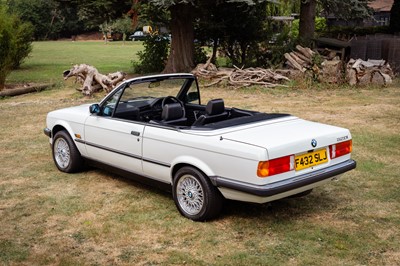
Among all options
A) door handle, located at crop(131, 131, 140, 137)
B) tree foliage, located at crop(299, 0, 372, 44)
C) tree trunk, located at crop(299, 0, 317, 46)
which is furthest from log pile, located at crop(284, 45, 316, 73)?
door handle, located at crop(131, 131, 140, 137)

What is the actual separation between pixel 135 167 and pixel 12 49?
41.6ft

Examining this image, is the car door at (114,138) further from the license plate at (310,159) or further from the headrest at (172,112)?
the license plate at (310,159)

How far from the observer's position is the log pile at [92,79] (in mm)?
14711

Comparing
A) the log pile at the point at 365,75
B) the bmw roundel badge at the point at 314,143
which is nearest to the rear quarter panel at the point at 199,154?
the bmw roundel badge at the point at 314,143

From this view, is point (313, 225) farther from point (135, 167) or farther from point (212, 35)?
point (212, 35)

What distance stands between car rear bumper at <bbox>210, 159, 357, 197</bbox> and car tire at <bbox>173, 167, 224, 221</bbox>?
174 millimetres

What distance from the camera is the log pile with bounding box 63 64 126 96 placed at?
48.3 feet

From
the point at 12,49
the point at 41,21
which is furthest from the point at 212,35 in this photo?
the point at 41,21

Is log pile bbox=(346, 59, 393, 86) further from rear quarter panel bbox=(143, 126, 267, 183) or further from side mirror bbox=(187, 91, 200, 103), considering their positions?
rear quarter panel bbox=(143, 126, 267, 183)

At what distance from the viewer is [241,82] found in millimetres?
15914

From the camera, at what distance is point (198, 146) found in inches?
194

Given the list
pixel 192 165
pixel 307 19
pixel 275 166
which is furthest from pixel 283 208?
pixel 307 19

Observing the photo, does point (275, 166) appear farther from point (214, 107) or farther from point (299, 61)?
point (299, 61)

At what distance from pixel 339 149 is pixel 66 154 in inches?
145
